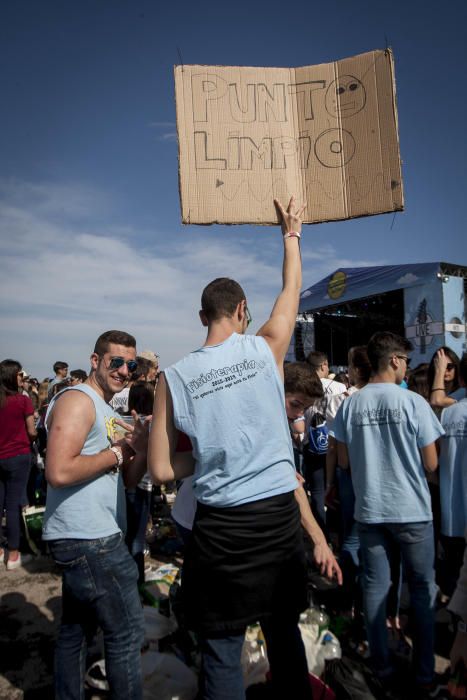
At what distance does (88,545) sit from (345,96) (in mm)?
2423

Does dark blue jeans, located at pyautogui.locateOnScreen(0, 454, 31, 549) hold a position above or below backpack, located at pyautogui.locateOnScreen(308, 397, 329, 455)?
below

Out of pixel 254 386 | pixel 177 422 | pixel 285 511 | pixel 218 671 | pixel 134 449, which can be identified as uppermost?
pixel 254 386

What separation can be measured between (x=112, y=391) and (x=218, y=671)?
134 cm

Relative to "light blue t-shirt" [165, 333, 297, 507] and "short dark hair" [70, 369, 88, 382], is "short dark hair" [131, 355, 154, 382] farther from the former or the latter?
"light blue t-shirt" [165, 333, 297, 507]

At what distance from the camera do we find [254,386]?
66.9 inches

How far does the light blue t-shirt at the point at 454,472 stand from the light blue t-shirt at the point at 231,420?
151cm

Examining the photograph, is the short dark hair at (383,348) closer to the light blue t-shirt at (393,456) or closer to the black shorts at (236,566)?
the light blue t-shirt at (393,456)

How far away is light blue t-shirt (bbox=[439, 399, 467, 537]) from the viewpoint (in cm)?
272

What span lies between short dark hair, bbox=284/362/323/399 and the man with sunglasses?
106 cm

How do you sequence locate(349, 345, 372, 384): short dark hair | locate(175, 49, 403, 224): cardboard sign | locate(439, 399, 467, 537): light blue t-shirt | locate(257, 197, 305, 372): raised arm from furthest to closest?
locate(349, 345, 372, 384): short dark hair
locate(439, 399, 467, 537): light blue t-shirt
locate(175, 49, 403, 224): cardboard sign
locate(257, 197, 305, 372): raised arm

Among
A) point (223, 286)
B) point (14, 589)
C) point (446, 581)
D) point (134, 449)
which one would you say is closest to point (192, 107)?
point (223, 286)

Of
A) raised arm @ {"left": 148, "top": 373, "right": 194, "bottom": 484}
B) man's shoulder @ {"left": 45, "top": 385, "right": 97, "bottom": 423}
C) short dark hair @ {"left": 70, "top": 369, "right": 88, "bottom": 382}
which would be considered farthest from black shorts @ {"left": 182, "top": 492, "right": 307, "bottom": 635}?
short dark hair @ {"left": 70, "top": 369, "right": 88, "bottom": 382}

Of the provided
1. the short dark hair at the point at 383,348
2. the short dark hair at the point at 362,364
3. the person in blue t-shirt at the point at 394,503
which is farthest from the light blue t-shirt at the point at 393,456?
the short dark hair at the point at 362,364

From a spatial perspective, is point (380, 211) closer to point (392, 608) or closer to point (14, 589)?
point (392, 608)
